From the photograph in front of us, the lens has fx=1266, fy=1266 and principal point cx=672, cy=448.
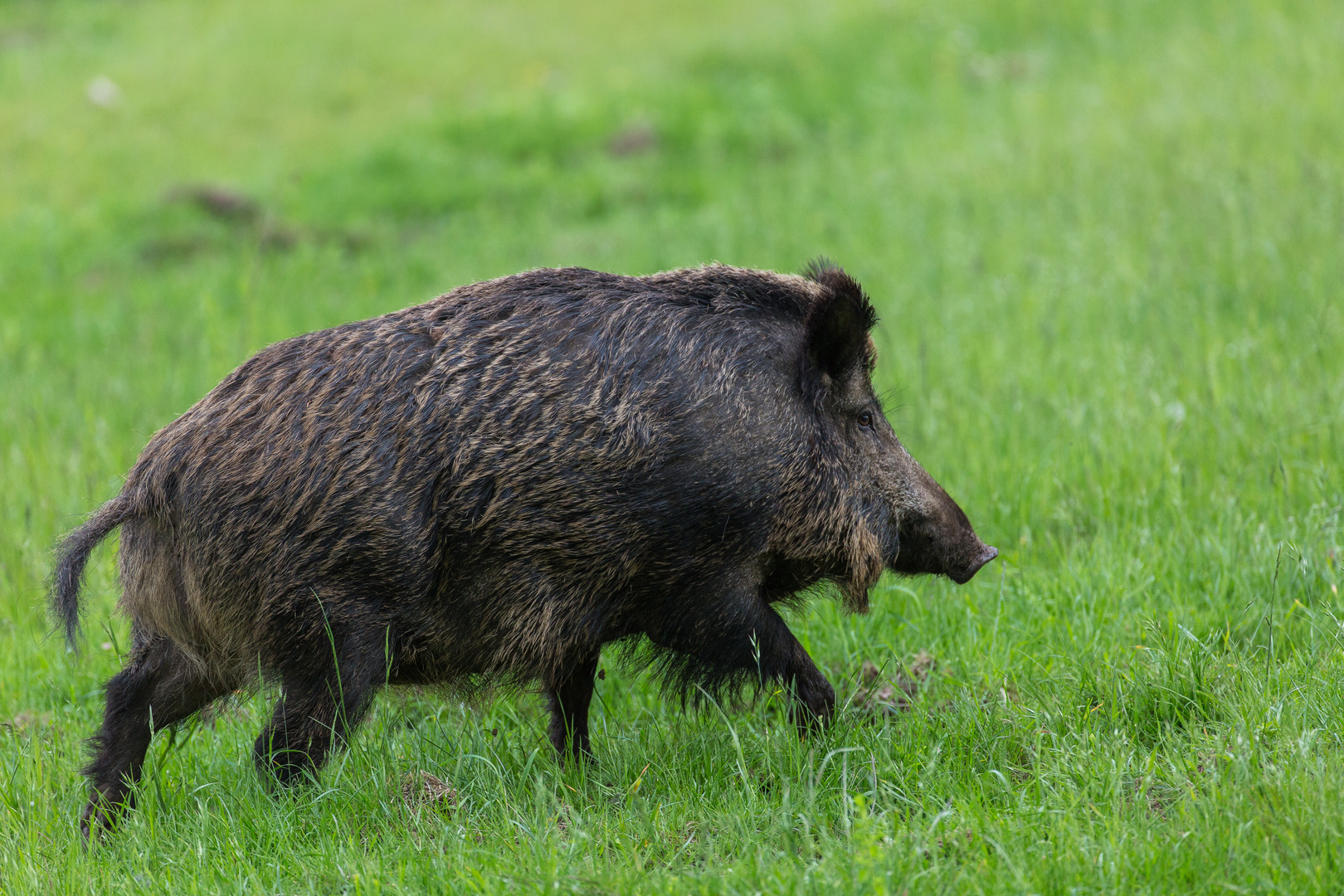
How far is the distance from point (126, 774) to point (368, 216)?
7699mm

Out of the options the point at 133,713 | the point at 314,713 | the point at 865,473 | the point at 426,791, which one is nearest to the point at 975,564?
the point at 865,473

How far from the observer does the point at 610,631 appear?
12.9 feet

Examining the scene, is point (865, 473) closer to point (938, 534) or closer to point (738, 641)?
point (938, 534)

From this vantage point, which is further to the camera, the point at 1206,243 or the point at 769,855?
the point at 1206,243

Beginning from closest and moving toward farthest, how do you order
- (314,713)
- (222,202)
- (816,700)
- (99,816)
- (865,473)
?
(314,713) → (99,816) → (816,700) → (865,473) → (222,202)

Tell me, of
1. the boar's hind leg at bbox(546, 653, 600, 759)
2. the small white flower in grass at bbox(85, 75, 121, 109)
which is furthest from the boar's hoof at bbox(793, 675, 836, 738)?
the small white flower in grass at bbox(85, 75, 121, 109)

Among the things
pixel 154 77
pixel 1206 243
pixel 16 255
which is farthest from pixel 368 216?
pixel 1206 243

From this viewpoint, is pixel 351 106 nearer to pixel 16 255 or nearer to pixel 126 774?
pixel 16 255

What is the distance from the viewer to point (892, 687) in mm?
4270

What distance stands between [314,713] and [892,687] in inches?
74.0

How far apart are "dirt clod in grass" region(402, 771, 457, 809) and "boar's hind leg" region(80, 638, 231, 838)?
0.67m

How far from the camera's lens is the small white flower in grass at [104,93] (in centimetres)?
1322

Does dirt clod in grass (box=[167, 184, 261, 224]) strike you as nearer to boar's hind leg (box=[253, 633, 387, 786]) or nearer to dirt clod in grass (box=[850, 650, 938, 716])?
boar's hind leg (box=[253, 633, 387, 786])

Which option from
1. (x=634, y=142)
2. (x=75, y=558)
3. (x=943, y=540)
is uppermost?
(x=634, y=142)
